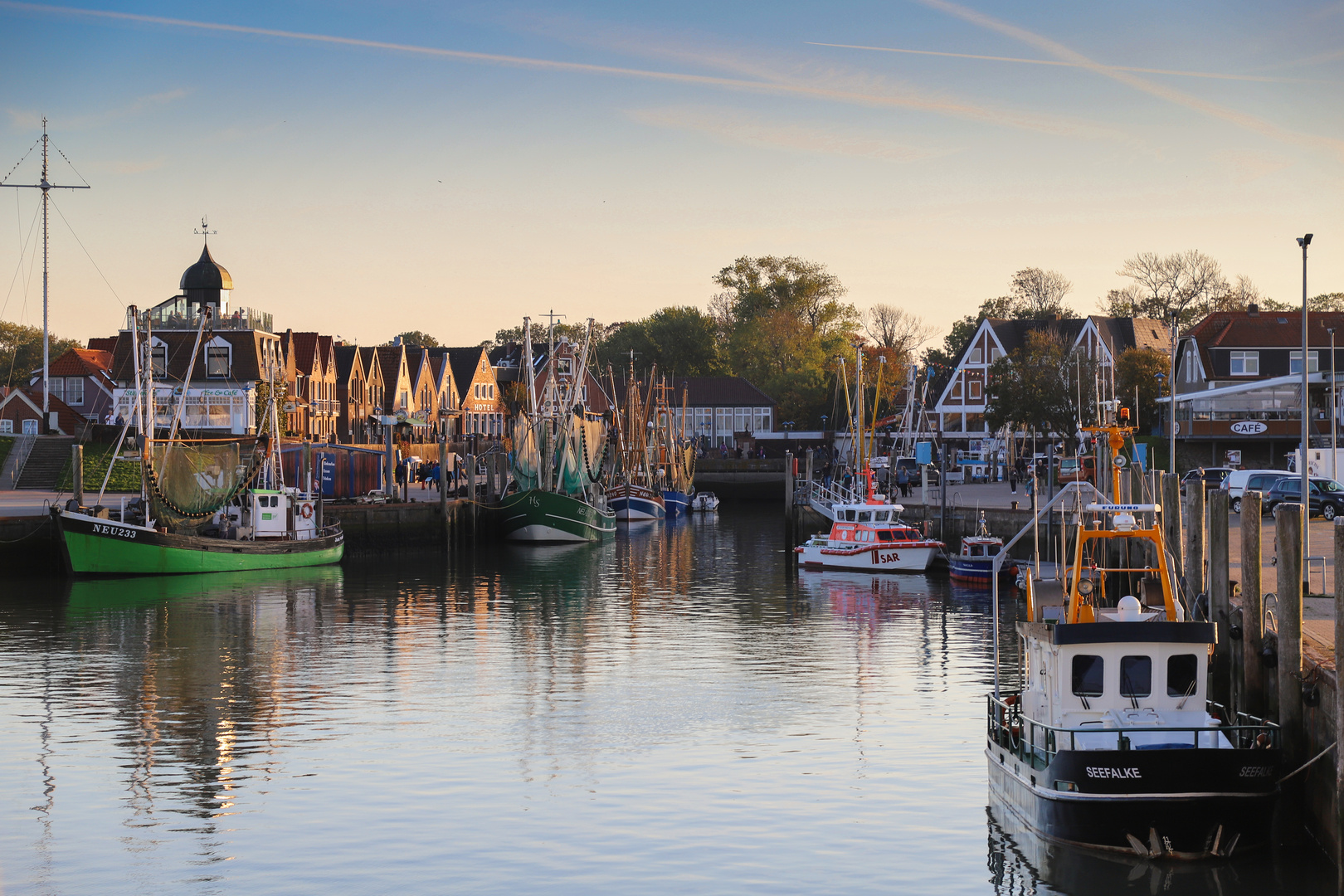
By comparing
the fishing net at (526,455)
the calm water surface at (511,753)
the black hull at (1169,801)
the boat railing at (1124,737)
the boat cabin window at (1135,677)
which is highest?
the fishing net at (526,455)

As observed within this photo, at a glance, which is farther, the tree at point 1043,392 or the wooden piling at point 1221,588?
the tree at point 1043,392

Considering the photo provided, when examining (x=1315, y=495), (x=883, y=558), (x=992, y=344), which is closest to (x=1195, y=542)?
(x=1315, y=495)

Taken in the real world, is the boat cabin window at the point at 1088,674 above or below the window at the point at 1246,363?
below

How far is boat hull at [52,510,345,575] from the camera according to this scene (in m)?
49.4

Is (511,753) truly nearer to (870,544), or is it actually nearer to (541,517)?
(870,544)

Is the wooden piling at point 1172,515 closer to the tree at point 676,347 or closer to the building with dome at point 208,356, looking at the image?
the building with dome at point 208,356

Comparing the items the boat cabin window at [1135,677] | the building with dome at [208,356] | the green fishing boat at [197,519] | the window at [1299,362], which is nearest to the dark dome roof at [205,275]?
the building with dome at [208,356]

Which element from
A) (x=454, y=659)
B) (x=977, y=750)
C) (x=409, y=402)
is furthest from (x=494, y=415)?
(x=977, y=750)

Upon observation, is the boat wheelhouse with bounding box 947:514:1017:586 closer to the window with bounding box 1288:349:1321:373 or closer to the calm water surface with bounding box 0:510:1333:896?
the calm water surface with bounding box 0:510:1333:896

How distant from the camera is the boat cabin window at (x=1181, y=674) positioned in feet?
62.5

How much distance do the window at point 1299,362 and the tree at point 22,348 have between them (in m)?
106

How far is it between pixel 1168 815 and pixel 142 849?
13.8 meters

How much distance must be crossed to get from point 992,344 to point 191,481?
76167 mm

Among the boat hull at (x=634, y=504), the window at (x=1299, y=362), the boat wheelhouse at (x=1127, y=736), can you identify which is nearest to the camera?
the boat wheelhouse at (x=1127, y=736)
